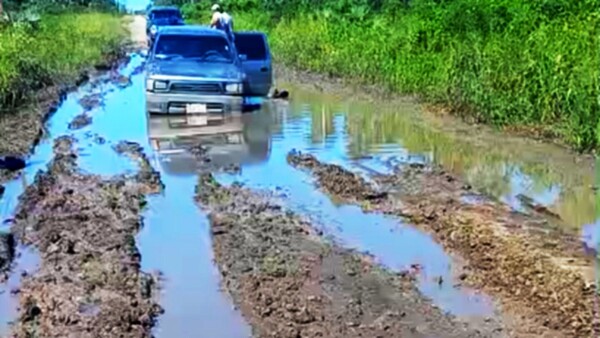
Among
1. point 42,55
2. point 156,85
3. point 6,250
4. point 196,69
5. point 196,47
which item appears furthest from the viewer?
point 42,55

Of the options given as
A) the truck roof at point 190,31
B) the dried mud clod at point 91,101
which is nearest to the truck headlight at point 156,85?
the truck roof at point 190,31

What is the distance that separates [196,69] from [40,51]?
9.70 meters

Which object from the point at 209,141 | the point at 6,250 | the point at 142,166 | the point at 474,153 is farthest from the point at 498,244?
the point at 209,141

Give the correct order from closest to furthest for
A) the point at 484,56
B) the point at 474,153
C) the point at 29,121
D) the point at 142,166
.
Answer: the point at 142,166 → the point at 474,153 → the point at 484,56 → the point at 29,121

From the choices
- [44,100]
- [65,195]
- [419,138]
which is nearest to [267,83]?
[44,100]

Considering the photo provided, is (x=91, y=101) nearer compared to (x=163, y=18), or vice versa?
(x=91, y=101)

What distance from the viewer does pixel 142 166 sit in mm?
13602

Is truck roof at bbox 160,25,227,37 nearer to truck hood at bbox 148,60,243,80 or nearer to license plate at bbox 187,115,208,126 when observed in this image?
truck hood at bbox 148,60,243,80

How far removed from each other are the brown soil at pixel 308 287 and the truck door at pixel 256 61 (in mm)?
12131

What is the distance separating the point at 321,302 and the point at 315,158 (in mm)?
6930

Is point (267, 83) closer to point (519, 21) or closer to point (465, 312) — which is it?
point (519, 21)

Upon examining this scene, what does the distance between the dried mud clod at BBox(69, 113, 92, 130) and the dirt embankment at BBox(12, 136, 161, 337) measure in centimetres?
515

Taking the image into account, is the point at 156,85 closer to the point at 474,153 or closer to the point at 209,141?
the point at 209,141

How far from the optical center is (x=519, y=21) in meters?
20.3
